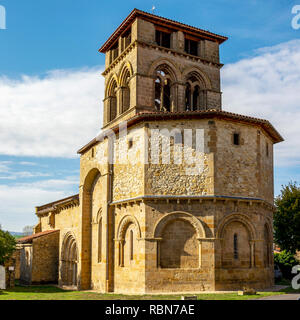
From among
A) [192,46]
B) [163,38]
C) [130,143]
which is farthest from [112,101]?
[130,143]

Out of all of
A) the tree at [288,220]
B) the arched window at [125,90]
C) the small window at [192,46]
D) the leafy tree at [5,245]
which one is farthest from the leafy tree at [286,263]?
the leafy tree at [5,245]

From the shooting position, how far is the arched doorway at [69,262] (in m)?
31.2

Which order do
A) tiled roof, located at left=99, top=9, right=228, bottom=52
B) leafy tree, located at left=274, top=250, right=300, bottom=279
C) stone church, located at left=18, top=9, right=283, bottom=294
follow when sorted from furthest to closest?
leafy tree, located at left=274, top=250, right=300, bottom=279 < tiled roof, located at left=99, top=9, right=228, bottom=52 < stone church, located at left=18, top=9, right=283, bottom=294

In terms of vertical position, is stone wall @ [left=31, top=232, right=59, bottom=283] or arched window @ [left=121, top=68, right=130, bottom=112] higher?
arched window @ [left=121, top=68, right=130, bottom=112]

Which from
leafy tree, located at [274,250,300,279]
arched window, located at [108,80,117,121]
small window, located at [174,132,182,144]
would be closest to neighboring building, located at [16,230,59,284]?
arched window, located at [108,80,117,121]

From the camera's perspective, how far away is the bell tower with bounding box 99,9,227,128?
2830 cm

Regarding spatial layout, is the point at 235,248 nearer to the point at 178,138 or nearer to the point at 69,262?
the point at 178,138

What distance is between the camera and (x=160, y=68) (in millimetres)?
29156

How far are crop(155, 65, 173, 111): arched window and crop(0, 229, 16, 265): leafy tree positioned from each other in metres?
14.5

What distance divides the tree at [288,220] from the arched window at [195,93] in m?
10.2

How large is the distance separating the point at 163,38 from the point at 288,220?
17.2 meters

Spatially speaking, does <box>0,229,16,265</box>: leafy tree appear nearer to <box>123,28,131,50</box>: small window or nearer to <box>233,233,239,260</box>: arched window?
<box>233,233,239,260</box>: arched window

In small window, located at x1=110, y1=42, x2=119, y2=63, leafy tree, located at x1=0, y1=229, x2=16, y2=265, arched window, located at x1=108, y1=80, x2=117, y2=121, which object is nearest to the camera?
leafy tree, located at x1=0, y1=229, x2=16, y2=265
